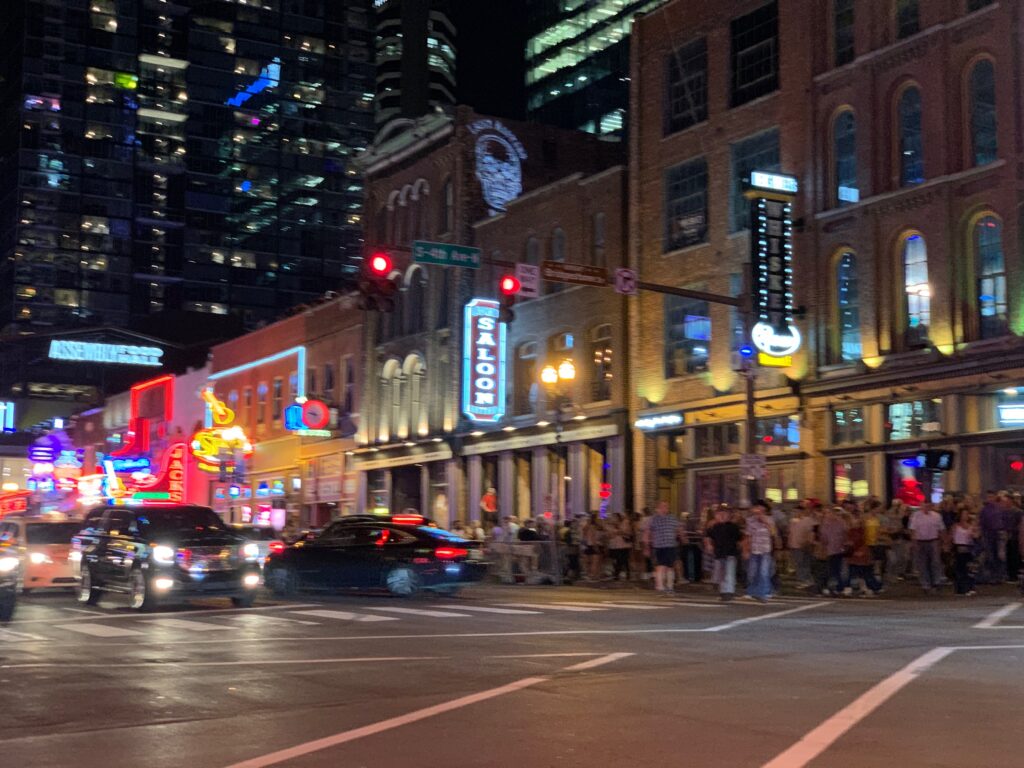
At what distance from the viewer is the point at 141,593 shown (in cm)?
2125

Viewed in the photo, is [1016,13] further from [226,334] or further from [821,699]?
[226,334]

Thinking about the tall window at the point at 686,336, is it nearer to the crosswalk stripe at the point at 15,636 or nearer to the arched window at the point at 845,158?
the arched window at the point at 845,158

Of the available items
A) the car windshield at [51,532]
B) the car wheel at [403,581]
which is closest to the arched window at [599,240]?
the car wheel at [403,581]

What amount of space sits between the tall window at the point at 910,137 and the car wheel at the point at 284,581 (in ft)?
52.2

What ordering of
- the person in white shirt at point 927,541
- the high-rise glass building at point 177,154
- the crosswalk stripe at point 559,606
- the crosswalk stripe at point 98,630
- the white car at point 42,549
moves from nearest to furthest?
the crosswalk stripe at point 98,630
the crosswalk stripe at point 559,606
the person in white shirt at point 927,541
the white car at point 42,549
the high-rise glass building at point 177,154

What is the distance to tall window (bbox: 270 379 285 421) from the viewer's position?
57312 mm

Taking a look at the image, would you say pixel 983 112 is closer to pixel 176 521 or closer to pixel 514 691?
pixel 176 521

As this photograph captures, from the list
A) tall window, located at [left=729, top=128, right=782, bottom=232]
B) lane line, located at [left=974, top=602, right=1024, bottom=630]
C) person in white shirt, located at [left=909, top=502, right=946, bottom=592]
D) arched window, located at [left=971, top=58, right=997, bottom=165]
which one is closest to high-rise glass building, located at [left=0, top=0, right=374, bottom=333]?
tall window, located at [left=729, top=128, right=782, bottom=232]

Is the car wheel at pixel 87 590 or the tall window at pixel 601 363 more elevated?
the tall window at pixel 601 363

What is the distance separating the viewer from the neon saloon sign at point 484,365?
42.5m

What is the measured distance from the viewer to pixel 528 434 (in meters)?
41.2

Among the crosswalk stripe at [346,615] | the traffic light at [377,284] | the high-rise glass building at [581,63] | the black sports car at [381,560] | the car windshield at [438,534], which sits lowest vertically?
the crosswalk stripe at [346,615]

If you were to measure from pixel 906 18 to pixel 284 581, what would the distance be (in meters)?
18.6

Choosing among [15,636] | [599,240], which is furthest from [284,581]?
[599,240]
